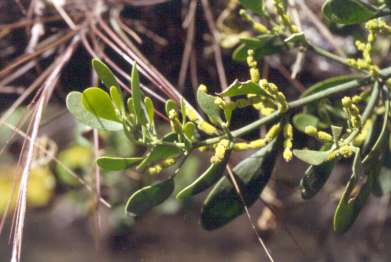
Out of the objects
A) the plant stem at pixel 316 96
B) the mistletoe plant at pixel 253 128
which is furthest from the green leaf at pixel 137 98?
the plant stem at pixel 316 96

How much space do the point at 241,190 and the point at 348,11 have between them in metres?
0.24

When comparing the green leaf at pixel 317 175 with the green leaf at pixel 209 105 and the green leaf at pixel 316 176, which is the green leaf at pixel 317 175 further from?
the green leaf at pixel 209 105

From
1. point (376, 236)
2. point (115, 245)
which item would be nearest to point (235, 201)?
point (376, 236)

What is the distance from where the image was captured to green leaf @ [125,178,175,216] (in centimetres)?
70

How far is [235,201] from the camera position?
2.57 ft

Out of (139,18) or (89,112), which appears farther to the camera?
(139,18)

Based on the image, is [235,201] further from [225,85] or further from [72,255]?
[72,255]

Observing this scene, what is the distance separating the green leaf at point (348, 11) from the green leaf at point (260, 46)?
10 centimetres

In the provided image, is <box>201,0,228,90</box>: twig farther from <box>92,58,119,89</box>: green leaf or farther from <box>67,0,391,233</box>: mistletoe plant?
<box>92,58,119,89</box>: green leaf

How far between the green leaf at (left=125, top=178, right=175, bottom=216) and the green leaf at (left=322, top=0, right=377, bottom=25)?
0.83 feet

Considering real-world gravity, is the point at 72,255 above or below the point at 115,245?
below

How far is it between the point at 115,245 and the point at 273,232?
3.69 feet

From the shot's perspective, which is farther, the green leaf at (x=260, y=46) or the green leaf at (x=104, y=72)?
the green leaf at (x=260, y=46)

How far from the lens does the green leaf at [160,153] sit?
0.67 meters
